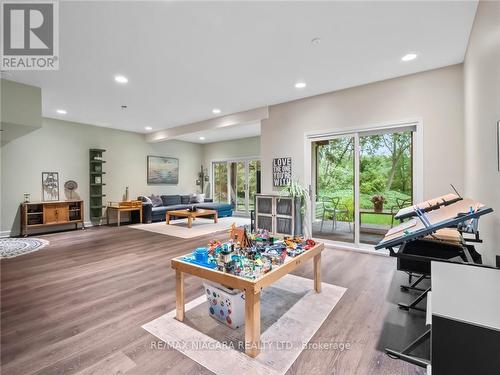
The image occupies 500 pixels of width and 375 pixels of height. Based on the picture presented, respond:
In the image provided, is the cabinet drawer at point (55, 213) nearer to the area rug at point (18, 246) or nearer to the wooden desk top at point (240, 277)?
the area rug at point (18, 246)

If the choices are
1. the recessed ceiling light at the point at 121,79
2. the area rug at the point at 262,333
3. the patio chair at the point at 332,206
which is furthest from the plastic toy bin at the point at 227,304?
the recessed ceiling light at the point at 121,79

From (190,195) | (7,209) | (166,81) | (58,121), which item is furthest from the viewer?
(190,195)

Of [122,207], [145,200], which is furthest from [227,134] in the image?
[122,207]

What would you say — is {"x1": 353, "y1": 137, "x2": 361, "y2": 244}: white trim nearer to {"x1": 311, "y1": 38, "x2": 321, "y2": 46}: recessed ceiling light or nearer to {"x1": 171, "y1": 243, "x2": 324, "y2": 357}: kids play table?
{"x1": 311, "y1": 38, "x2": 321, "y2": 46}: recessed ceiling light

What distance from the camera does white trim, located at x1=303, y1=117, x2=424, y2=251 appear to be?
12.3ft

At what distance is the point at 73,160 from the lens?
671 centimetres

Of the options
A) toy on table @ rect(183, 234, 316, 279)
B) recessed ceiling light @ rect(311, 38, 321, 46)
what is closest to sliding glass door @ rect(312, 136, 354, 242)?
recessed ceiling light @ rect(311, 38, 321, 46)

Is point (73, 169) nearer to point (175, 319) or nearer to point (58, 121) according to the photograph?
point (58, 121)

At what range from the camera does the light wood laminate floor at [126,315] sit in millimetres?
1625

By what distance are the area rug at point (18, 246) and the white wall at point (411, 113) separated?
5247 mm

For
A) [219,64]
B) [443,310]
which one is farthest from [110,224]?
[443,310]

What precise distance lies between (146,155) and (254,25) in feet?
22.6

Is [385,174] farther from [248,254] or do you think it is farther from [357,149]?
[248,254]

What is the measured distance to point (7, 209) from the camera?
5.59m
